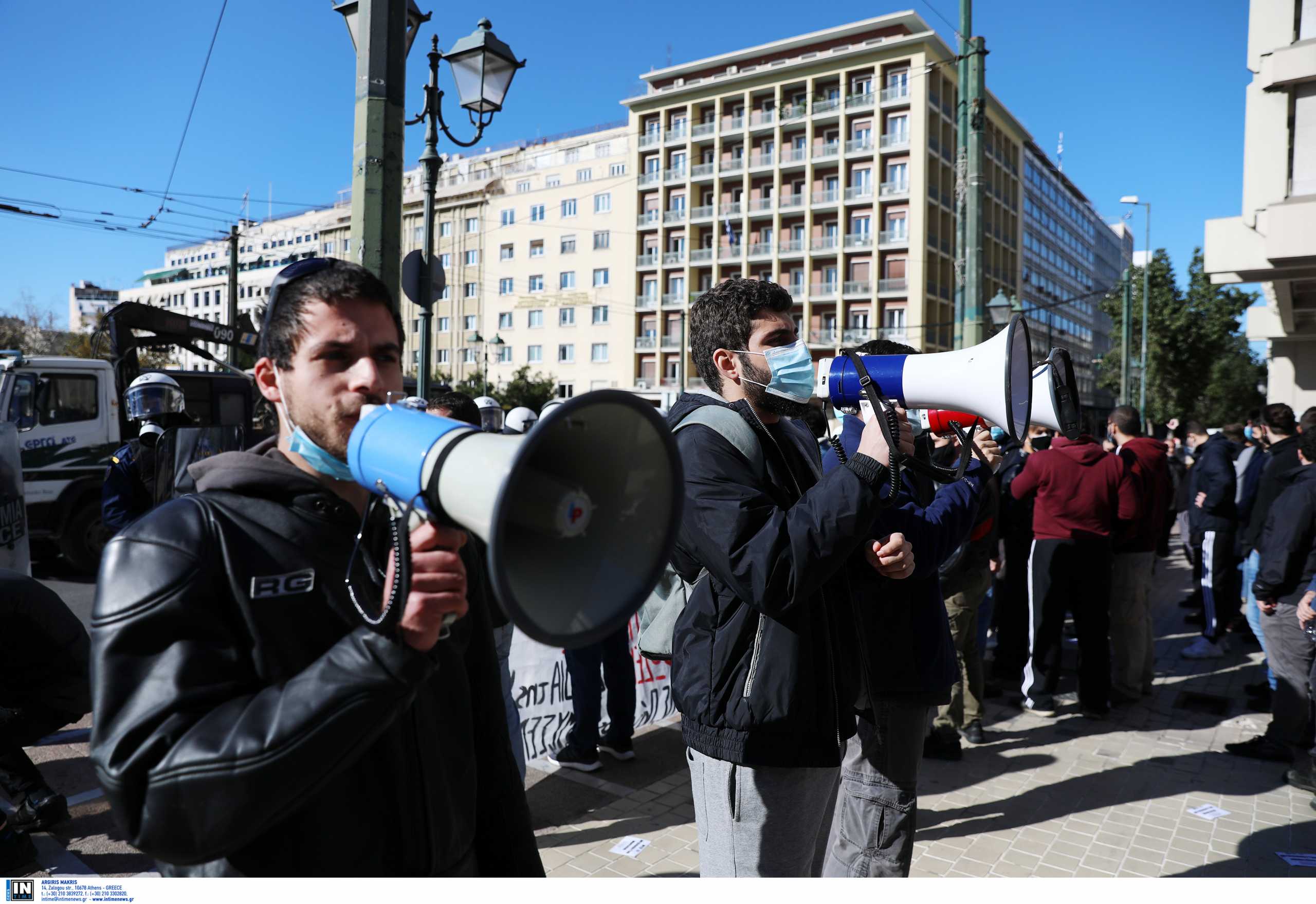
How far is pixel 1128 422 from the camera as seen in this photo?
21.8 feet

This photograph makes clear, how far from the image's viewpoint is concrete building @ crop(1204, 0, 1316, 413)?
311 inches

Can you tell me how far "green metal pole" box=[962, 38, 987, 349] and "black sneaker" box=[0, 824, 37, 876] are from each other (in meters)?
7.64

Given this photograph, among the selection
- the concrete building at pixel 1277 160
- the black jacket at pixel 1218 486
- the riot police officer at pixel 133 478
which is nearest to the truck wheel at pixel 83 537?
the riot police officer at pixel 133 478

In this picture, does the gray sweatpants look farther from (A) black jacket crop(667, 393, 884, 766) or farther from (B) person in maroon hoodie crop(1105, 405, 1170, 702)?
(B) person in maroon hoodie crop(1105, 405, 1170, 702)

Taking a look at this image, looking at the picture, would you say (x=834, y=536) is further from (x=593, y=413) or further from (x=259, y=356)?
(x=259, y=356)

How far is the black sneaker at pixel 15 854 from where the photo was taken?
124 inches

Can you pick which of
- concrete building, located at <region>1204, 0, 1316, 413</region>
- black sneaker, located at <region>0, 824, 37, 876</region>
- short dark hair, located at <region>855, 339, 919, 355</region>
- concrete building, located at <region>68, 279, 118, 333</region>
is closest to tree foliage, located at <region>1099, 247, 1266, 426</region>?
concrete building, located at <region>1204, 0, 1316, 413</region>

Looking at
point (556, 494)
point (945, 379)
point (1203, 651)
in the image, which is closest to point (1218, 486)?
point (1203, 651)

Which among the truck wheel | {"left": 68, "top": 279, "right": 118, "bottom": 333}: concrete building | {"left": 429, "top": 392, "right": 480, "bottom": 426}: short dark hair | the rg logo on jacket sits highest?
{"left": 68, "top": 279, "right": 118, "bottom": 333}: concrete building

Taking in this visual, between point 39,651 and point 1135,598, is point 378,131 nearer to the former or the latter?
point 39,651

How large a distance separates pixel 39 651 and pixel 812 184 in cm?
4872

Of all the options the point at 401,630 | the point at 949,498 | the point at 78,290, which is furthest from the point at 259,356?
the point at 78,290

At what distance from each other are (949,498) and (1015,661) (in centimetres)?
416

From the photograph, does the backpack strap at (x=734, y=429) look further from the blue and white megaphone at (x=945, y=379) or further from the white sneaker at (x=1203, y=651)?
the white sneaker at (x=1203, y=651)
